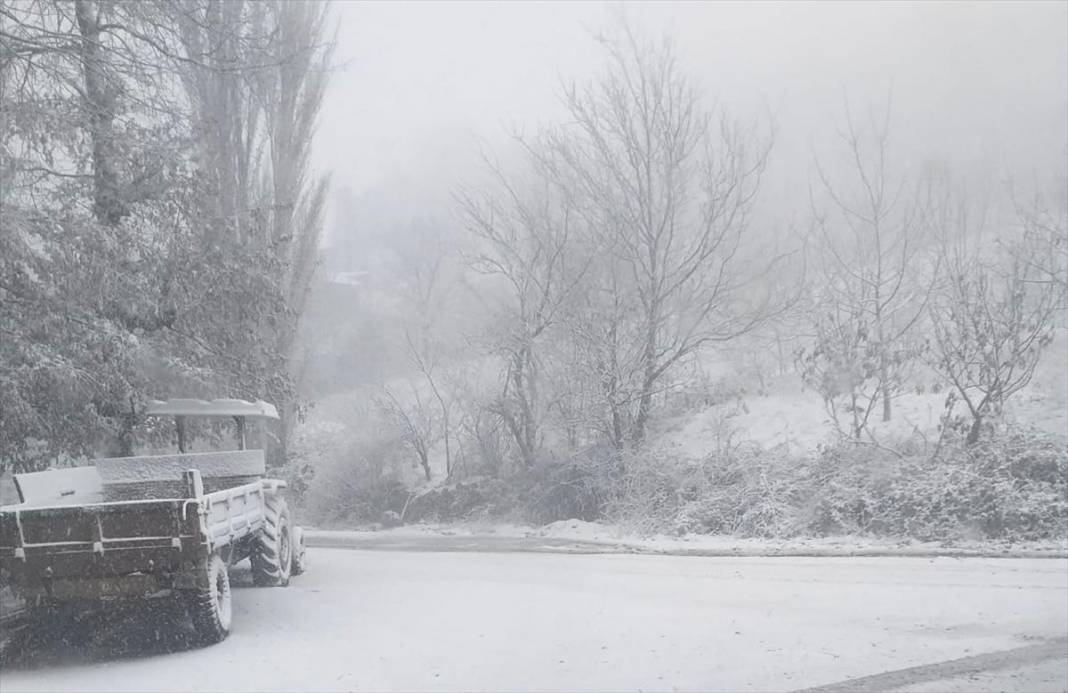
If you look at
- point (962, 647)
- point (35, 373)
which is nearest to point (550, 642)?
point (962, 647)

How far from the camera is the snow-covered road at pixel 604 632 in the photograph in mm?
6258

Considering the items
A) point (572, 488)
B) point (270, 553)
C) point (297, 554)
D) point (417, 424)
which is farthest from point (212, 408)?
point (417, 424)

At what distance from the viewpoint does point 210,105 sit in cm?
1703

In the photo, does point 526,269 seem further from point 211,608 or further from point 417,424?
point 211,608

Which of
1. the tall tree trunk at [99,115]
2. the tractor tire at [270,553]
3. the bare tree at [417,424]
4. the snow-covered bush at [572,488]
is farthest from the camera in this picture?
the bare tree at [417,424]

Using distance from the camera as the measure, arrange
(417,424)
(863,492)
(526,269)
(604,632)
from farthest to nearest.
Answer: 1. (417,424)
2. (526,269)
3. (863,492)
4. (604,632)

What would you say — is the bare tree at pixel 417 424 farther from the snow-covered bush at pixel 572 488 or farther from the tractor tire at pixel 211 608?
the tractor tire at pixel 211 608

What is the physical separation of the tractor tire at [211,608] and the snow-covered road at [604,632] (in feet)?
0.61

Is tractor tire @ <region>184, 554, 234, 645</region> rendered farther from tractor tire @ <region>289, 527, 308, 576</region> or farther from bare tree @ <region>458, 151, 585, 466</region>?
bare tree @ <region>458, 151, 585, 466</region>

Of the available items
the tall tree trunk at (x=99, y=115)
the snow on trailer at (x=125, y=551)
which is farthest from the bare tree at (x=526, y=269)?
the snow on trailer at (x=125, y=551)

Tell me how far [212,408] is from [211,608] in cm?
453

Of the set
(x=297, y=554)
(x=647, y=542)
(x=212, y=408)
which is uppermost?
(x=212, y=408)

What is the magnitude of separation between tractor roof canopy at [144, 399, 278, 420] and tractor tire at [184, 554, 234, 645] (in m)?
3.70

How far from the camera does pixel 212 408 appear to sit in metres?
11.6
